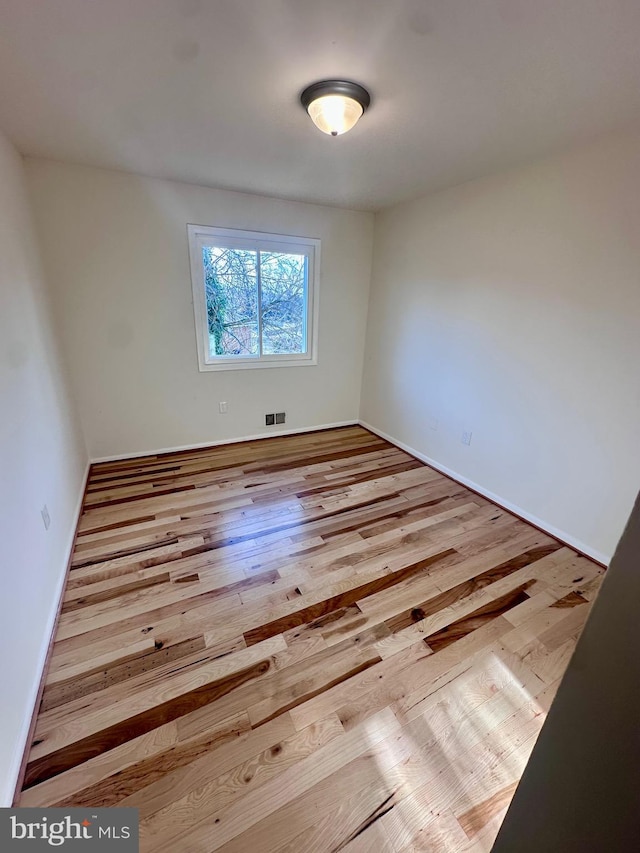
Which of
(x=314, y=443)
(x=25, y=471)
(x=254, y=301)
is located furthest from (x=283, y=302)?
(x=25, y=471)

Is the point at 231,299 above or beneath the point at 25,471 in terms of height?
above

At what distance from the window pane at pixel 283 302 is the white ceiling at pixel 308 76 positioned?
42.8 inches

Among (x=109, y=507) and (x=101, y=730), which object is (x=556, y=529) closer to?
(x=101, y=730)

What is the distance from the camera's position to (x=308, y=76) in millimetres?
1438

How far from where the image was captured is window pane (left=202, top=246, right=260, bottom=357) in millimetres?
3127

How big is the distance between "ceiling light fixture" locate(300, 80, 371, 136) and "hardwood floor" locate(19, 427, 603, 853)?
2.23 m

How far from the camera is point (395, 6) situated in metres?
1.08

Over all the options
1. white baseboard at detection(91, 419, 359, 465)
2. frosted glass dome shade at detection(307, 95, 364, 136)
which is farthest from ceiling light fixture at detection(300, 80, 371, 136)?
white baseboard at detection(91, 419, 359, 465)

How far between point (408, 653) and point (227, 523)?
4.53 ft

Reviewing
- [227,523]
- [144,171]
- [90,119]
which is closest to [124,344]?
[144,171]

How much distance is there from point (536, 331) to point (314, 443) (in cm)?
223

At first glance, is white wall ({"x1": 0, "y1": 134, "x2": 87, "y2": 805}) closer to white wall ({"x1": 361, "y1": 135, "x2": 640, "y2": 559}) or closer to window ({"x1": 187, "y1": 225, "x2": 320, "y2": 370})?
window ({"x1": 187, "y1": 225, "x2": 320, "y2": 370})

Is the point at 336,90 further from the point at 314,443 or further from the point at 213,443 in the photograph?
the point at 213,443

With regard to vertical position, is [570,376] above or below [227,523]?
above
